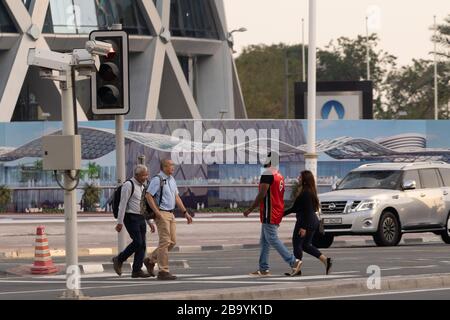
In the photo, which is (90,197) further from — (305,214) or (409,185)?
(305,214)

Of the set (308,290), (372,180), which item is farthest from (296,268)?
(372,180)

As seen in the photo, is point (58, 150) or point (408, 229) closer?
point (58, 150)

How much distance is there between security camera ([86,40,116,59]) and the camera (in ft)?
58.2

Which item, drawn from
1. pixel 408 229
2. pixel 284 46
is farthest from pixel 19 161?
pixel 284 46

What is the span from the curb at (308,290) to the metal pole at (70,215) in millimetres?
450

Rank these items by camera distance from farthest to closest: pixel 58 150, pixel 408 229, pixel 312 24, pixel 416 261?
pixel 312 24 < pixel 408 229 < pixel 416 261 < pixel 58 150

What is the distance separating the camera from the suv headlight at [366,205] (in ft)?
102

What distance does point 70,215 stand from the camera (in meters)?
17.3

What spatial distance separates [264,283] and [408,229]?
12158 millimetres

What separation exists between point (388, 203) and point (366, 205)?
511 millimetres

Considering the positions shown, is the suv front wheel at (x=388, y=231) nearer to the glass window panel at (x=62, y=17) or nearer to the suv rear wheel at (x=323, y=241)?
the suv rear wheel at (x=323, y=241)

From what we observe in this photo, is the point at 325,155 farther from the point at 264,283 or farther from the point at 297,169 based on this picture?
the point at 264,283
